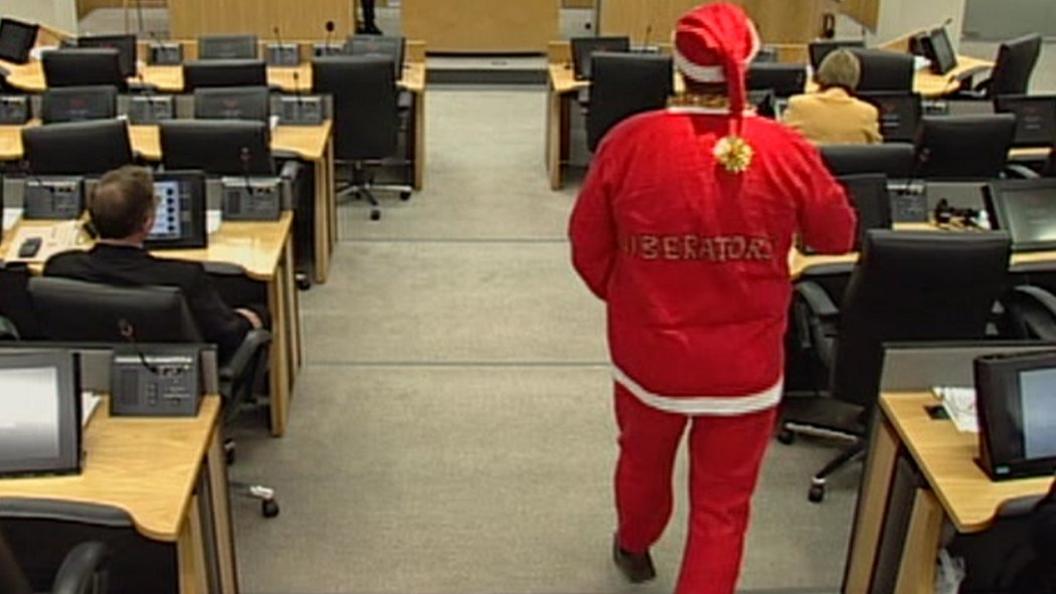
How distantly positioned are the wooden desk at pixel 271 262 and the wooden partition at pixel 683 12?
636 centimetres

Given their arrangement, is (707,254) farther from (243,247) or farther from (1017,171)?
(1017,171)

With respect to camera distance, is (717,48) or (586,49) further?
(586,49)

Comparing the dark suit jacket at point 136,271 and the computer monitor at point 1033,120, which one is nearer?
the dark suit jacket at point 136,271

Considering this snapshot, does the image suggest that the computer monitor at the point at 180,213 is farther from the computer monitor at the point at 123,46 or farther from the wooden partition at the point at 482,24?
the wooden partition at the point at 482,24

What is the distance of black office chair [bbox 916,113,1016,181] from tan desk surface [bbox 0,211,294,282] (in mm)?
2813

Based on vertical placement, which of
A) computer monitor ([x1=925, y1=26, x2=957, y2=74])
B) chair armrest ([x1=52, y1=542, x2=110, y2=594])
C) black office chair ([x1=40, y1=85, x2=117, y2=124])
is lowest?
chair armrest ([x1=52, y1=542, x2=110, y2=594])

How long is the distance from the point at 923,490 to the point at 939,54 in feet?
18.8

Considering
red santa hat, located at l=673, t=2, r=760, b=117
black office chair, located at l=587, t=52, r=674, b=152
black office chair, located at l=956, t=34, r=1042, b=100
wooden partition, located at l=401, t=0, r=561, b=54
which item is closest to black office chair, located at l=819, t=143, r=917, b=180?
red santa hat, located at l=673, t=2, r=760, b=117

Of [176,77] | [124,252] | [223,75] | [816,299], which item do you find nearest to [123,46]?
[176,77]

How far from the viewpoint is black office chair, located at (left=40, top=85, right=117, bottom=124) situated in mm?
5742

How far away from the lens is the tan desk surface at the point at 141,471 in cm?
251

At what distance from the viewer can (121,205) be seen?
3.37 m

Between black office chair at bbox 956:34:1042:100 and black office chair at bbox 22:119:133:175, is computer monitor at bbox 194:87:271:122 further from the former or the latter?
black office chair at bbox 956:34:1042:100

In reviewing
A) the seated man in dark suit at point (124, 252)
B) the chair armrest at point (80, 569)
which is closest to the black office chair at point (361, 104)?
the seated man in dark suit at point (124, 252)
